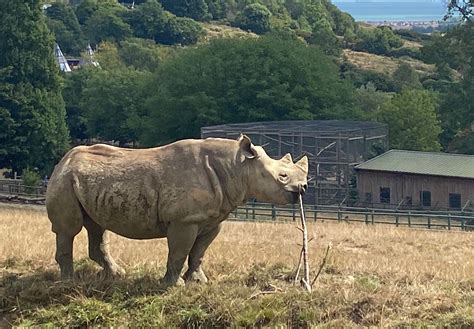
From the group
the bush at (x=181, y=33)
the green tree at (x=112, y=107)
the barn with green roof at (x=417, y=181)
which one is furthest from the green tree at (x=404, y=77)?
the barn with green roof at (x=417, y=181)

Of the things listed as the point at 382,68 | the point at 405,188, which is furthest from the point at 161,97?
the point at 382,68

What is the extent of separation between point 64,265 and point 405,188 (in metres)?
33.7

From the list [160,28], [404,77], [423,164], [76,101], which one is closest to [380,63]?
[404,77]

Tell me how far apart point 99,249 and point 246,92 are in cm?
4484

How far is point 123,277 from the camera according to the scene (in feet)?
36.3

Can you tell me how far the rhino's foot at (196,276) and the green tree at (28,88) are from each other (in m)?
39.1

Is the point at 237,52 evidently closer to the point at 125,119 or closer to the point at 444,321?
the point at 125,119

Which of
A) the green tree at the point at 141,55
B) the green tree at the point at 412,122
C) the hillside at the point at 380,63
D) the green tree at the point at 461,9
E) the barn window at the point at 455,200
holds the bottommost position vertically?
the barn window at the point at 455,200

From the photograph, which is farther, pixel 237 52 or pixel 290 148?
pixel 237 52

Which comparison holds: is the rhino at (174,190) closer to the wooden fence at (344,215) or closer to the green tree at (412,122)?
the wooden fence at (344,215)

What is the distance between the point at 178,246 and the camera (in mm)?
10453

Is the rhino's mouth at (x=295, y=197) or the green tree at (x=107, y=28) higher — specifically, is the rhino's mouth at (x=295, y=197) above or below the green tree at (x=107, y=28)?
below

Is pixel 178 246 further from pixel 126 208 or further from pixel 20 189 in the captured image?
pixel 20 189

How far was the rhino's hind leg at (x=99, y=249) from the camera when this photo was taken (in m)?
11.3
